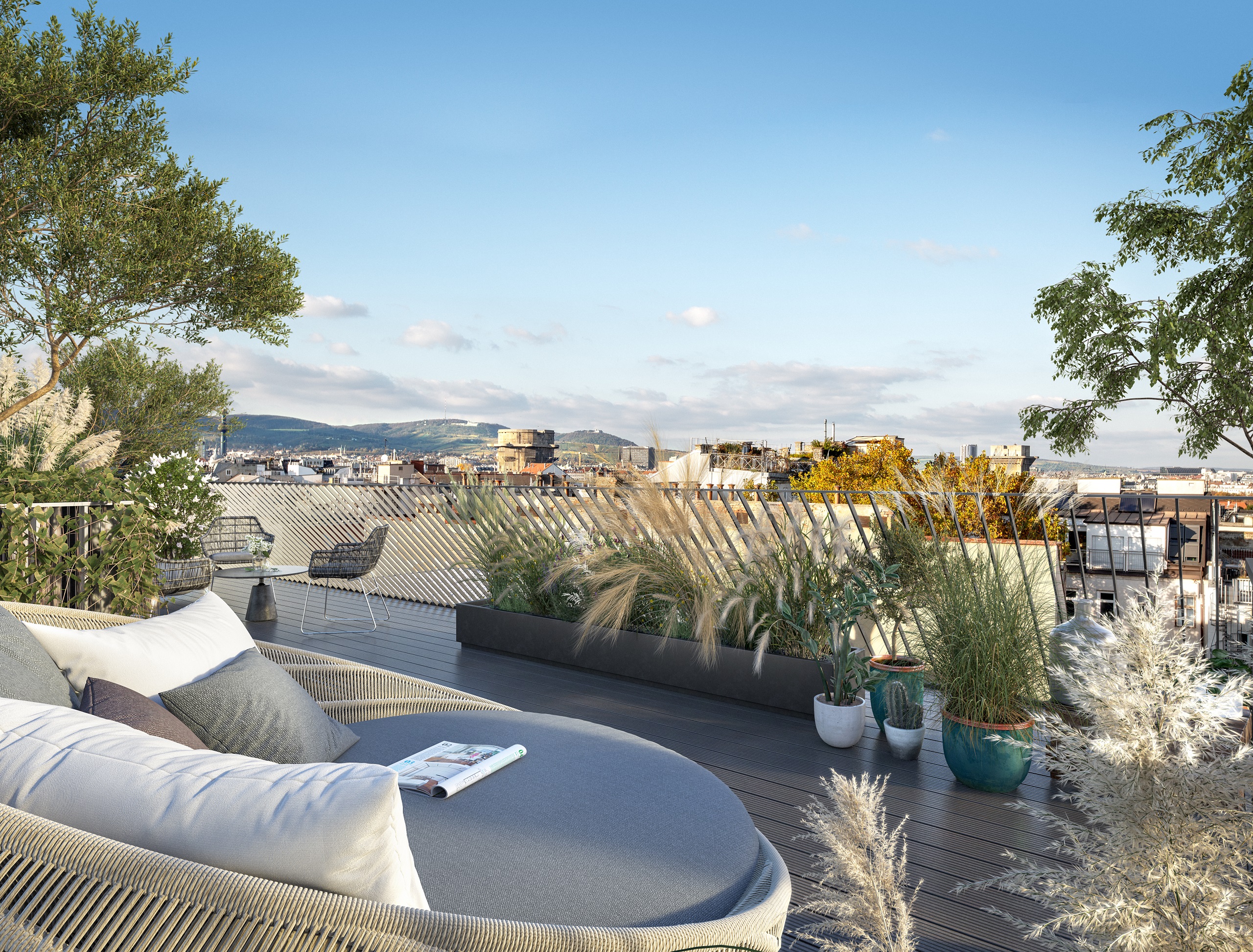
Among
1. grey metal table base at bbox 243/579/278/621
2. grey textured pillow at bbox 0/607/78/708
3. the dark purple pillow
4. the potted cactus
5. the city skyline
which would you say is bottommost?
grey metal table base at bbox 243/579/278/621

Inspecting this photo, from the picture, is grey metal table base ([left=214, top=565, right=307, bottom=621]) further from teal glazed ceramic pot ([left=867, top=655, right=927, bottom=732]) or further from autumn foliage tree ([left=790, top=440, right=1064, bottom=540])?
teal glazed ceramic pot ([left=867, top=655, right=927, bottom=732])

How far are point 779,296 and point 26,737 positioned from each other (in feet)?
53.8

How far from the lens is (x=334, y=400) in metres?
53.5

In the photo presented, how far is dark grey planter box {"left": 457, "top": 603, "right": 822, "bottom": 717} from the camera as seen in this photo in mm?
3531

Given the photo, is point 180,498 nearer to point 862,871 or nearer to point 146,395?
point 862,871

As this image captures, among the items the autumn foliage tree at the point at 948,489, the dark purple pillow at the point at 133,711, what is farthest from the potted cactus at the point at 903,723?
the dark purple pillow at the point at 133,711

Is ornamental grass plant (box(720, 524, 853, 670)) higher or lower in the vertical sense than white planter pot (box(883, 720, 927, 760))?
higher

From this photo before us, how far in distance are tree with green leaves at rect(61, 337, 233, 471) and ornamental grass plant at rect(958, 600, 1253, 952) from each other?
10109 mm

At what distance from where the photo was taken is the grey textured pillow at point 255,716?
63.1 inches

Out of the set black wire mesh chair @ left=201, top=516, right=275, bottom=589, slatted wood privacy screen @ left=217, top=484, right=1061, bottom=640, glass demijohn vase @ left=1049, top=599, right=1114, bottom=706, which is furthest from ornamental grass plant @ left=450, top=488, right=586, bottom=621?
glass demijohn vase @ left=1049, top=599, right=1114, bottom=706

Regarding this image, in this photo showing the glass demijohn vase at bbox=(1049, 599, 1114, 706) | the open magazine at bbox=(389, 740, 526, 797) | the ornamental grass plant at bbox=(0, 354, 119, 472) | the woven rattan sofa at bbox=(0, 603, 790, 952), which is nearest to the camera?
the woven rattan sofa at bbox=(0, 603, 790, 952)

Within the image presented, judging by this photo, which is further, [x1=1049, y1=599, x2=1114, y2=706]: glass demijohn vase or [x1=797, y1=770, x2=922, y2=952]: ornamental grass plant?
[x1=1049, y1=599, x2=1114, y2=706]: glass demijohn vase

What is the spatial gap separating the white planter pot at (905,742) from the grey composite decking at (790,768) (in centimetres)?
3

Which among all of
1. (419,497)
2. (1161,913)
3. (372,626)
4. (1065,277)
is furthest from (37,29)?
(1065,277)
